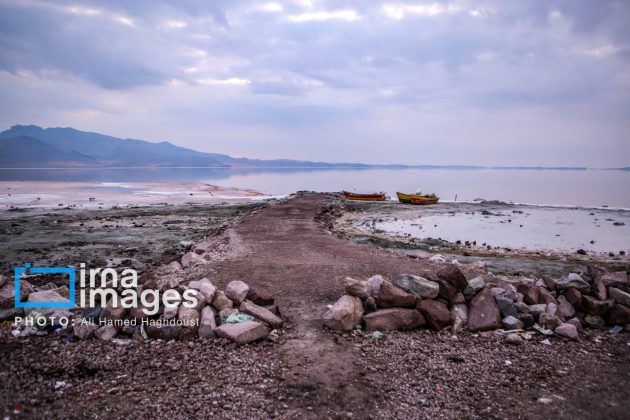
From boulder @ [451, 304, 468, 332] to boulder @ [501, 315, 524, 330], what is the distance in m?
0.71

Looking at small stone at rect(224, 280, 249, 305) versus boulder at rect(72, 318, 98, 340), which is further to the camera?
small stone at rect(224, 280, 249, 305)

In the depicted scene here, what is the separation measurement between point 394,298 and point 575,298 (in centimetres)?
378

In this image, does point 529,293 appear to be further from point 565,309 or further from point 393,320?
point 393,320

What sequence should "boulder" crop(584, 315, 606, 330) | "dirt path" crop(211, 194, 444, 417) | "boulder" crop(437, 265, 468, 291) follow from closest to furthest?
1. "dirt path" crop(211, 194, 444, 417)
2. "boulder" crop(584, 315, 606, 330)
3. "boulder" crop(437, 265, 468, 291)

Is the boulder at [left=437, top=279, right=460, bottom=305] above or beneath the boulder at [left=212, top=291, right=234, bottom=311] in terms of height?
above

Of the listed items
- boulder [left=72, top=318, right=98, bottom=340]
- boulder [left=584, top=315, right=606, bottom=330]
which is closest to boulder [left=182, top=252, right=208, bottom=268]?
boulder [left=72, top=318, right=98, bottom=340]

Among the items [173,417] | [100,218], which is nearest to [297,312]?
[173,417]

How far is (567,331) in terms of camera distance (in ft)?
23.6

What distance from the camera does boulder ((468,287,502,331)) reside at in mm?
7406

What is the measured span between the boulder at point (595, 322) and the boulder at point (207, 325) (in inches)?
280

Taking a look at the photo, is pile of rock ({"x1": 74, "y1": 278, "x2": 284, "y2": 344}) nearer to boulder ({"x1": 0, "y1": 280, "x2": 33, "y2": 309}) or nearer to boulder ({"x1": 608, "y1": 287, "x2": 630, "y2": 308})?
boulder ({"x1": 0, "y1": 280, "x2": 33, "y2": 309})

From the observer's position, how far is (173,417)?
15.4 feet

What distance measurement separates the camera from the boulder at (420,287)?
7793 millimetres

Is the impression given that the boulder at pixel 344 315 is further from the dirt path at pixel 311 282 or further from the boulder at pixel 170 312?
the boulder at pixel 170 312
